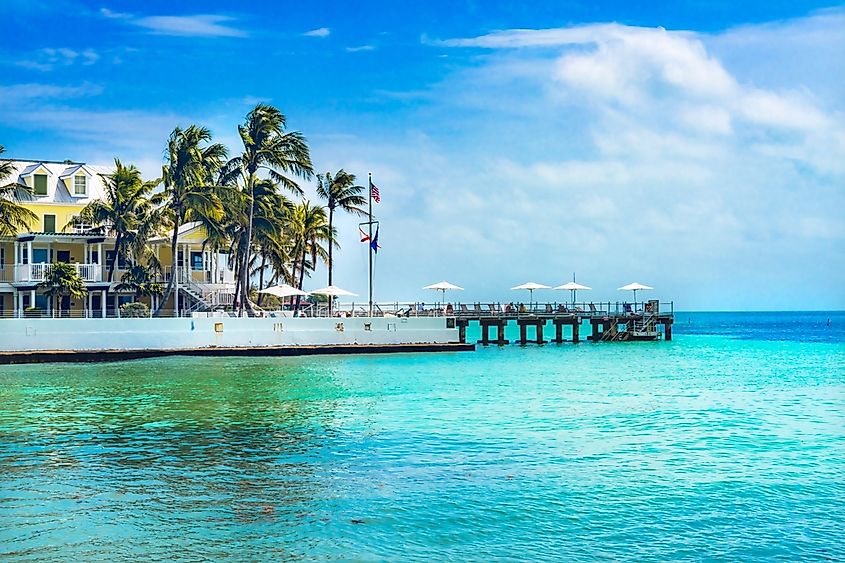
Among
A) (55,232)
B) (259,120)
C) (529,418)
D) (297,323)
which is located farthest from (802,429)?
(55,232)

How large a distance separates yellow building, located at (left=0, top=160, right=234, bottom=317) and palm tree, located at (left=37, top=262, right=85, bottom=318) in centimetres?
70

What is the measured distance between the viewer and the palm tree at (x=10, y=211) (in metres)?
48.4

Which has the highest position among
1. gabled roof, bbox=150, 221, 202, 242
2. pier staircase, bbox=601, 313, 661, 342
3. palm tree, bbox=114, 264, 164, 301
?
gabled roof, bbox=150, 221, 202, 242

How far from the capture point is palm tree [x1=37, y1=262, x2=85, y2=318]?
47344mm

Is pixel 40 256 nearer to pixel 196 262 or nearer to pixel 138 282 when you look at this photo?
pixel 138 282

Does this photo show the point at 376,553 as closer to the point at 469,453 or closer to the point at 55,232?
the point at 469,453

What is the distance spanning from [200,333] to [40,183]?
1645cm

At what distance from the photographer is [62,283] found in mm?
47188

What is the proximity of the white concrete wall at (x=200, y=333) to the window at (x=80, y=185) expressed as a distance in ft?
45.8

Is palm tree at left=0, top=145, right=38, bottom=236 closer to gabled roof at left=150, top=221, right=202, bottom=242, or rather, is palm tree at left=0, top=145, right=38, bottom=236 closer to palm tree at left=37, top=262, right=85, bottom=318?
palm tree at left=37, top=262, right=85, bottom=318

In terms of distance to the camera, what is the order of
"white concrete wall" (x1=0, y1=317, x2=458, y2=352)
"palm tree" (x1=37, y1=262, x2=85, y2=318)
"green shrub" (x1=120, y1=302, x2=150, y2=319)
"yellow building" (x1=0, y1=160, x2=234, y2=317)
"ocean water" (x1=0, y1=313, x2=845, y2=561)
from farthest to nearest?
1. "yellow building" (x1=0, y1=160, x2=234, y2=317)
2. "green shrub" (x1=120, y1=302, x2=150, y2=319)
3. "palm tree" (x1=37, y1=262, x2=85, y2=318)
4. "white concrete wall" (x1=0, y1=317, x2=458, y2=352)
5. "ocean water" (x1=0, y1=313, x2=845, y2=561)

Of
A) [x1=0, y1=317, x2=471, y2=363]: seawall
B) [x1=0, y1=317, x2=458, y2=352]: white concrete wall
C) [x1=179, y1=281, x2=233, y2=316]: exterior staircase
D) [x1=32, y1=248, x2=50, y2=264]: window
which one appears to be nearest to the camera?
[x1=0, y1=317, x2=471, y2=363]: seawall

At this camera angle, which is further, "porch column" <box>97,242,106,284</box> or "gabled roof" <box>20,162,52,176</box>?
"gabled roof" <box>20,162,52,176</box>

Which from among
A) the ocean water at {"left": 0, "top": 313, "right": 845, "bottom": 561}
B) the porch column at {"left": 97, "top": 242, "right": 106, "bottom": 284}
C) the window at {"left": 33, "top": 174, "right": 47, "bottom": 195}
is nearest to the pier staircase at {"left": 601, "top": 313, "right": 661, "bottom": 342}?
the ocean water at {"left": 0, "top": 313, "right": 845, "bottom": 561}
